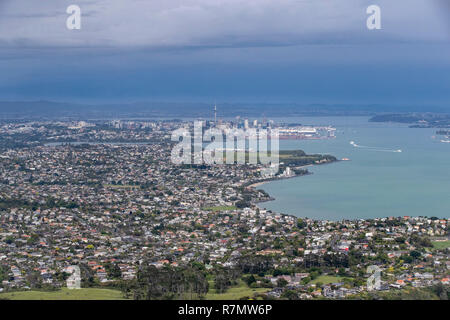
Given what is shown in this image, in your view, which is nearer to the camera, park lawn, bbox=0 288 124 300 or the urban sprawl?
park lawn, bbox=0 288 124 300

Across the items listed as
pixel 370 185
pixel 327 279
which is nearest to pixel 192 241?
pixel 327 279

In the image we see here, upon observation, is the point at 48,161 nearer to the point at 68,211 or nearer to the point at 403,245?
the point at 68,211

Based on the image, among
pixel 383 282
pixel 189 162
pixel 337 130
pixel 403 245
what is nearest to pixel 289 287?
pixel 383 282

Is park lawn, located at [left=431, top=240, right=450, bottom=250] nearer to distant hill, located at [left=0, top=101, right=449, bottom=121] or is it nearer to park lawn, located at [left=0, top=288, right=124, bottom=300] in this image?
park lawn, located at [left=0, top=288, right=124, bottom=300]

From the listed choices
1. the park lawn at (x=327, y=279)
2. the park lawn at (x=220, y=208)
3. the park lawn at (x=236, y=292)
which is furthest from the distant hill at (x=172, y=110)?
the park lawn at (x=236, y=292)

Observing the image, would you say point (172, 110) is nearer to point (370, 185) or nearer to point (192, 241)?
point (370, 185)

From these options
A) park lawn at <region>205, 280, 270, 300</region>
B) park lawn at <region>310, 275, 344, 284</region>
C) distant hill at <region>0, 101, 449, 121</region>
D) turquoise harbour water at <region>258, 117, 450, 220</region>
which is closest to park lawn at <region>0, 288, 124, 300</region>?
park lawn at <region>205, 280, 270, 300</region>

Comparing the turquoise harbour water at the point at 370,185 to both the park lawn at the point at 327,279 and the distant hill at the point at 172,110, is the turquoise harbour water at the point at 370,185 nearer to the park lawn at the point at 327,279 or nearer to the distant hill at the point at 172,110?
the park lawn at the point at 327,279

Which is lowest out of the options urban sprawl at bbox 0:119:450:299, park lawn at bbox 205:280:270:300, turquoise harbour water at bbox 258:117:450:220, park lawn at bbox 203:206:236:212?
turquoise harbour water at bbox 258:117:450:220
